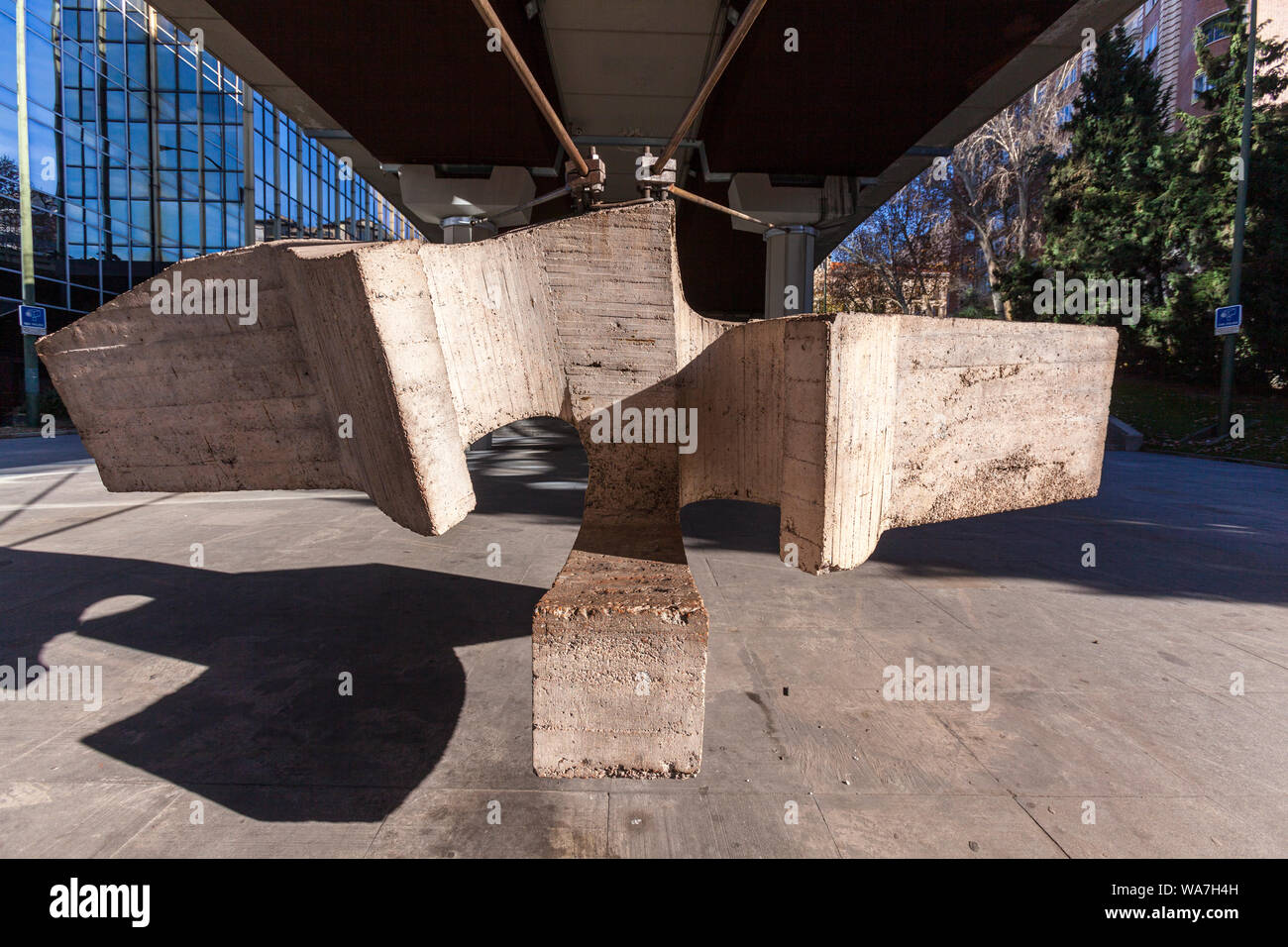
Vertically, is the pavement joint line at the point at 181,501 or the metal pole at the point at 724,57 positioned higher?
the metal pole at the point at 724,57

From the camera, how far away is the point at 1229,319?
16234mm

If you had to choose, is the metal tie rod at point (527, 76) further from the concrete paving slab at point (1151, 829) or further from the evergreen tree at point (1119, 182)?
the evergreen tree at point (1119, 182)

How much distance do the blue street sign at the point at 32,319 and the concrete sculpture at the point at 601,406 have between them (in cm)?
2014

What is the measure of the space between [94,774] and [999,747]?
4794 millimetres

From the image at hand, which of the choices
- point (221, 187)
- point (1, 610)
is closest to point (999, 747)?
point (1, 610)

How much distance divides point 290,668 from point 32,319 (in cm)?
2102

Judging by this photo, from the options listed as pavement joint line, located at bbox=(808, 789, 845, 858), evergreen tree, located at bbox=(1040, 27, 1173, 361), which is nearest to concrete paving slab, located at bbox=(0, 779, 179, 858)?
pavement joint line, located at bbox=(808, 789, 845, 858)

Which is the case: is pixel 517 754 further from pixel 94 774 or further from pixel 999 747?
pixel 999 747

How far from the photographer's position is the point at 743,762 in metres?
3.53

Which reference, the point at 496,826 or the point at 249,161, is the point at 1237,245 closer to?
the point at 496,826

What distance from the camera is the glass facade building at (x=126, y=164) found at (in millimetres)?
21891

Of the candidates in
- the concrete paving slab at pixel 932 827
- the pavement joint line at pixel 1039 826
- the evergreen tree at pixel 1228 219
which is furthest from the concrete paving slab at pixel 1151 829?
the evergreen tree at pixel 1228 219

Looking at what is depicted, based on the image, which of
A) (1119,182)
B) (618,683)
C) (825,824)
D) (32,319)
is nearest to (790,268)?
(825,824)
